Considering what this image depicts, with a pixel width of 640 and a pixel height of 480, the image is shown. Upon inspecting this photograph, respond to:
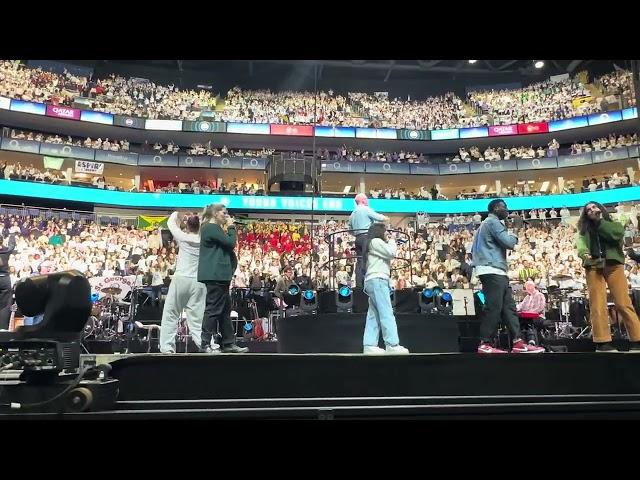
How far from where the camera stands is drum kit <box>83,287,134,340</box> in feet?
28.5

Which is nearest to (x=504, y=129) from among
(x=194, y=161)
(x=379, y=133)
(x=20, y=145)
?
(x=379, y=133)

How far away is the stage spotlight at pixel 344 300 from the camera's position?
20.9ft

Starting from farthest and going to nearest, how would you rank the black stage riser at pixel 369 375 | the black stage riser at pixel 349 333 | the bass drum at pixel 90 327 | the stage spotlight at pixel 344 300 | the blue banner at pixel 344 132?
the blue banner at pixel 344 132, the bass drum at pixel 90 327, the stage spotlight at pixel 344 300, the black stage riser at pixel 349 333, the black stage riser at pixel 369 375

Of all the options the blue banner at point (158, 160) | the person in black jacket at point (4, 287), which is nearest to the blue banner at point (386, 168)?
the blue banner at point (158, 160)

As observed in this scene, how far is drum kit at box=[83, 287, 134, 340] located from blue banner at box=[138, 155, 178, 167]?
16.0 metres

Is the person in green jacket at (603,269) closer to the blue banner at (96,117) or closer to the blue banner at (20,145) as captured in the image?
the blue banner at (96,117)

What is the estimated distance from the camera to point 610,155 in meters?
23.7

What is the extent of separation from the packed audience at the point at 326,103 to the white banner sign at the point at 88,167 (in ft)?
9.10

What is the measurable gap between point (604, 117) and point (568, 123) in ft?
5.13

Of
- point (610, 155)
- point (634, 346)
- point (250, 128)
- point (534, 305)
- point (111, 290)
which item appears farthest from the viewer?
point (250, 128)

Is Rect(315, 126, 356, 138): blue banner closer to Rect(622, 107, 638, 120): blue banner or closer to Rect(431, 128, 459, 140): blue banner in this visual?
Rect(431, 128, 459, 140): blue banner

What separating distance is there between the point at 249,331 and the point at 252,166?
16214mm

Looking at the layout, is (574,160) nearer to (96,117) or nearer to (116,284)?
(116,284)
